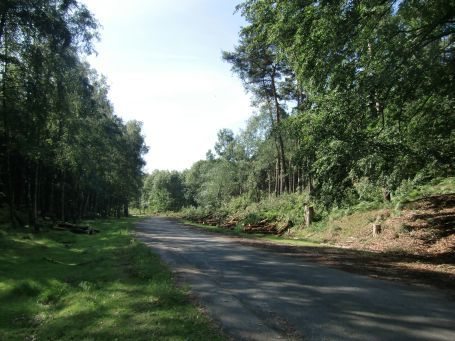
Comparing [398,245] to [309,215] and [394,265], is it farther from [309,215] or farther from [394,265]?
[309,215]

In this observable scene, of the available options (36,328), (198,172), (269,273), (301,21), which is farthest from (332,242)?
(198,172)

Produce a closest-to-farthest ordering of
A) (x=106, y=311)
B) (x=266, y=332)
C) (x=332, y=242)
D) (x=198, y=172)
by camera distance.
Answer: (x=266, y=332) → (x=106, y=311) → (x=332, y=242) → (x=198, y=172)

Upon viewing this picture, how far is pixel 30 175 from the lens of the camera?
33.0 m

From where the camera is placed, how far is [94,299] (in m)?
8.55

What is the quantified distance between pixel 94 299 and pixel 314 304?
4710 mm

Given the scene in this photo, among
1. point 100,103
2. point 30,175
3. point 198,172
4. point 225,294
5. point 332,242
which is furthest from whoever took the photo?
point 198,172

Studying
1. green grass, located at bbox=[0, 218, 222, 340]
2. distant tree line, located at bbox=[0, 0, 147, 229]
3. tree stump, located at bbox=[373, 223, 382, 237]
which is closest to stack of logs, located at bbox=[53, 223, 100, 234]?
distant tree line, located at bbox=[0, 0, 147, 229]

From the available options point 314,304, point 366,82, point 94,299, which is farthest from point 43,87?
point 314,304

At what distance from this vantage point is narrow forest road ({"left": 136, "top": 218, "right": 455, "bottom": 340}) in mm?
5957

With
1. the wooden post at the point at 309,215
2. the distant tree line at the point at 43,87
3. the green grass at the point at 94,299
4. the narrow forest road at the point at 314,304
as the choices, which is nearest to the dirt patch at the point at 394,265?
the narrow forest road at the point at 314,304

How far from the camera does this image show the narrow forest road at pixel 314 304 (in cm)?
596

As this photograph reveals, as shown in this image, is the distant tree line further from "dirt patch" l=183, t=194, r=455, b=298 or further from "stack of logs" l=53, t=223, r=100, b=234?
"dirt patch" l=183, t=194, r=455, b=298

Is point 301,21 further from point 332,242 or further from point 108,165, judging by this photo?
point 108,165

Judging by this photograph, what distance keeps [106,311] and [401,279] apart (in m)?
7.00
